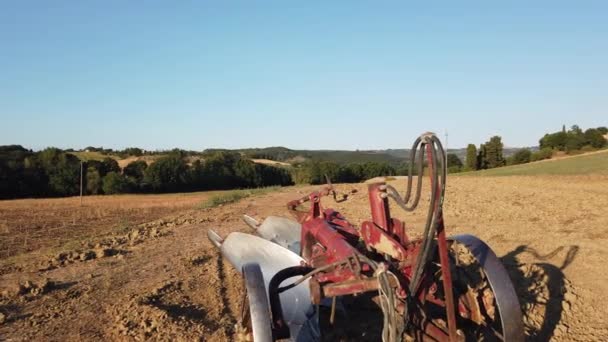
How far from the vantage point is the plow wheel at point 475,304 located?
3213 millimetres

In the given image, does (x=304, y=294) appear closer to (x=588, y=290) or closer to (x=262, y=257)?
(x=262, y=257)

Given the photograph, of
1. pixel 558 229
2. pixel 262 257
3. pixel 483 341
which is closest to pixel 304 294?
pixel 262 257

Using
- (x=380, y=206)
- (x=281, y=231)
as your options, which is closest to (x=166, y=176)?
(x=281, y=231)

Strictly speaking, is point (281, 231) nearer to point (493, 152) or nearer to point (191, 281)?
point (191, 281)

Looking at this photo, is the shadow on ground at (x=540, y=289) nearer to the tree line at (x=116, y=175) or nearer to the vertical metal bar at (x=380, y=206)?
the vertical metal bar at (x=380, y=206)

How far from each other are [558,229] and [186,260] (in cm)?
618

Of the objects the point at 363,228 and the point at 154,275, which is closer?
the point at 363,228

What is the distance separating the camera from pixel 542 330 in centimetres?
412

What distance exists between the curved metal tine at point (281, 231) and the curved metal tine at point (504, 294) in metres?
3.29

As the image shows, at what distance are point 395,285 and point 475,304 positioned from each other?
0.79 m

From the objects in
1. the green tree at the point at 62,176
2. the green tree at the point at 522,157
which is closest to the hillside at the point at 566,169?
the green tree at the point at 522,157

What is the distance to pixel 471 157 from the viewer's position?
49812mm

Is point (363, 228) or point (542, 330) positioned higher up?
point (363, 228)

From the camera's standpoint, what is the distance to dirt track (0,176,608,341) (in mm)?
4297
